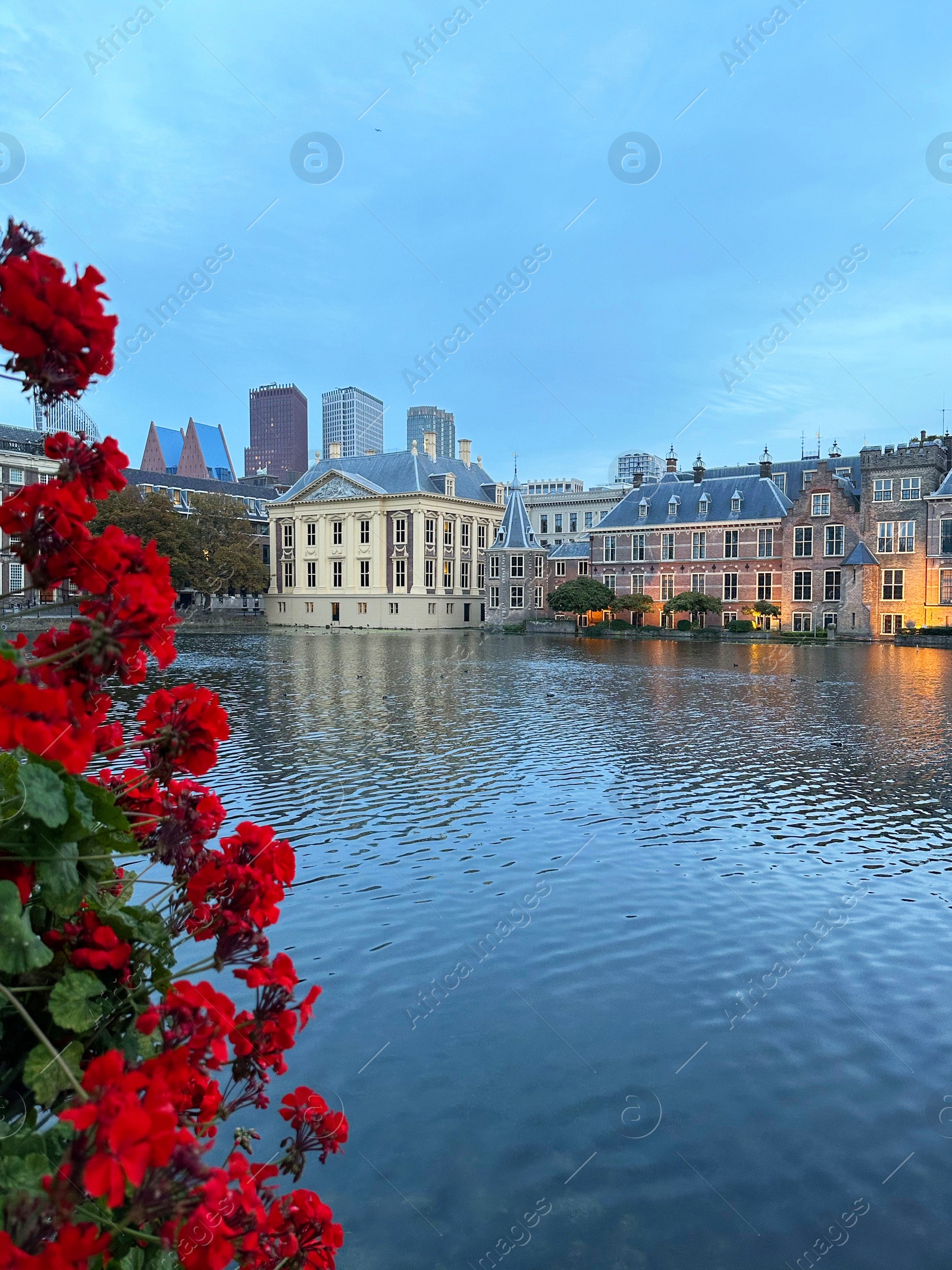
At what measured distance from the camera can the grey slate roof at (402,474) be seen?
80.1m

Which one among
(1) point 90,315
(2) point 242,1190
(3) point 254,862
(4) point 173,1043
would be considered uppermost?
(1) point 90,315

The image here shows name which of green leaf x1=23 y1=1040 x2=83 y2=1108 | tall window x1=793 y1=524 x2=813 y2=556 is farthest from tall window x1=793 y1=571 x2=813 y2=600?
green leaf x1=23 y1=1040 x2=83 y2=1108

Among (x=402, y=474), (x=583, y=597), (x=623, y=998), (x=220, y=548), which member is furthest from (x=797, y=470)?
(x=623, y=998)

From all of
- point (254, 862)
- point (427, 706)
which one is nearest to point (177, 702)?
point (254, 862)

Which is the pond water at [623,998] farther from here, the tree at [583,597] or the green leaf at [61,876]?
the tree at [583,597]

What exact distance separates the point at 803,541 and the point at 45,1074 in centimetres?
6539

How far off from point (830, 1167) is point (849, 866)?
18.4ft

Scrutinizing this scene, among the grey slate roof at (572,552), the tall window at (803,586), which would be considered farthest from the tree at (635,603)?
the grey slate roof at (572,552)

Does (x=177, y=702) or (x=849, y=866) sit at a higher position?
(x=177, y=702)

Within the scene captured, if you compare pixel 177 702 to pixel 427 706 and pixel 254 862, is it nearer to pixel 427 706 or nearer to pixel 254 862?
pixel 254 862

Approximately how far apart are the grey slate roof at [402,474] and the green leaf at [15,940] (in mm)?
76672

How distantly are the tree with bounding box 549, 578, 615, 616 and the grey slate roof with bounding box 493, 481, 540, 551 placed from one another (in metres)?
12.6

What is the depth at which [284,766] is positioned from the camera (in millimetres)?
15062

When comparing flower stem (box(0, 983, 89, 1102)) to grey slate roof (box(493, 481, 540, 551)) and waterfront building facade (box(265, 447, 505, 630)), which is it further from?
grey slate roof (box(493, 481, 540, 551))
